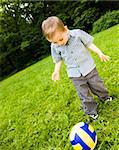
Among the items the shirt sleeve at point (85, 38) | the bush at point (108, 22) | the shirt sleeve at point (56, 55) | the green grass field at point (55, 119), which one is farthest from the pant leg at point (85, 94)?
the bush at point (108, 22)

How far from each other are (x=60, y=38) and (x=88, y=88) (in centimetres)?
86

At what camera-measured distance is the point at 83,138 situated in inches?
125

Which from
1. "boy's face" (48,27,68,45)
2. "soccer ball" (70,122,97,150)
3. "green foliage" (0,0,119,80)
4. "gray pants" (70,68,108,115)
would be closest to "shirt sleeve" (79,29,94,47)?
"boy's face" (48,27,68,45)

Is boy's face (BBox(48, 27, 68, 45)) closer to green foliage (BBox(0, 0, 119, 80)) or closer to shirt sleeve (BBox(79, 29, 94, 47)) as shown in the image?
shirt sleeve (BBox(79, 29, 94, 47))

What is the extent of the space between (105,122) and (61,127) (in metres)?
0.73

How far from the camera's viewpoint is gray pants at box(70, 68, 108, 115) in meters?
3.75

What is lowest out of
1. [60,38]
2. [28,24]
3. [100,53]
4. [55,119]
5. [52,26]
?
[28,24]

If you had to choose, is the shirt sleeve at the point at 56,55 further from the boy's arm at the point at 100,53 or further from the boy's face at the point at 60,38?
the boy's arm at the point at 100,53

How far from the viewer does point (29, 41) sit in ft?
79.5

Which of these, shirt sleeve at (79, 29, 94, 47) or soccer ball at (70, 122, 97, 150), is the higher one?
shirt sleeve at (79, 29, 94, 47)

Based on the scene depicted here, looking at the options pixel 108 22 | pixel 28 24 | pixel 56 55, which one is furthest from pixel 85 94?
pixel 28 24

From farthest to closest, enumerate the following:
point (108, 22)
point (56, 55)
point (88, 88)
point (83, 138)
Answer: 1. point (108, 22)
2. point (88, 88)
3. point (56, 55)
4. point (83, 138)

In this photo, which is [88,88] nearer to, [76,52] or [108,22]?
[76,52]

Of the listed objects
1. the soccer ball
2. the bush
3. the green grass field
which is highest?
the soccer ball
